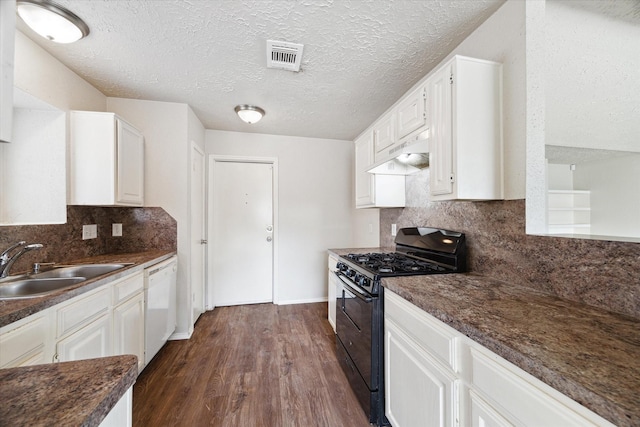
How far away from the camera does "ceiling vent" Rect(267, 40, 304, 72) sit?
64.2 inches

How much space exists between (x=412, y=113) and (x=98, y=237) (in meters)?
2.89

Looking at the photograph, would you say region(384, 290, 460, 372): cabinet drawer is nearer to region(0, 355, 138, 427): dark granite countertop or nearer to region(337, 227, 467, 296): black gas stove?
region(337, 227, 467, 296): black gas stove

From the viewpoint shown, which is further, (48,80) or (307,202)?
(307,202)

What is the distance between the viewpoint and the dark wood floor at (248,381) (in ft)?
5.10

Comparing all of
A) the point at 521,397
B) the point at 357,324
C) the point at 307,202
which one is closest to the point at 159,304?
the point at 357,324

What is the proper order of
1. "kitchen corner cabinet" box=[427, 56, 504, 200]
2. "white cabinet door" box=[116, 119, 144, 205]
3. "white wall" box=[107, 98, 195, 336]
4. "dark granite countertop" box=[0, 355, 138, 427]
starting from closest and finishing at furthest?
"dark granite countertop" box=[0, 355, 138, 427] → "kitchen corner cabinet" box=[427, 56, 504, 200] → "white cabinet door" box=[116, 119, 144, 205] → "white wall" box=[107, 98, 195, 336]

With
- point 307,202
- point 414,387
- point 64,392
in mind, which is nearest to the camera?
point 64,392

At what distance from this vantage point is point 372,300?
4.76 ft

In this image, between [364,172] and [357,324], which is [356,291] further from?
[364,172]

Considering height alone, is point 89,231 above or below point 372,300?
above

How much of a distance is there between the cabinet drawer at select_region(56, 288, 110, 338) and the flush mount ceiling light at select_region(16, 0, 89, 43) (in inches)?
61.7

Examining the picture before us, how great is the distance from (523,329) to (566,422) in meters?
0.26

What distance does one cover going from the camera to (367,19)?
1.43 metres

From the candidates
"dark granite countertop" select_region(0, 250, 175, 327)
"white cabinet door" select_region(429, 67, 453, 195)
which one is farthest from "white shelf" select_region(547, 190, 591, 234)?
"dark granite countertop" select_region(0, 250, 175, 327)
